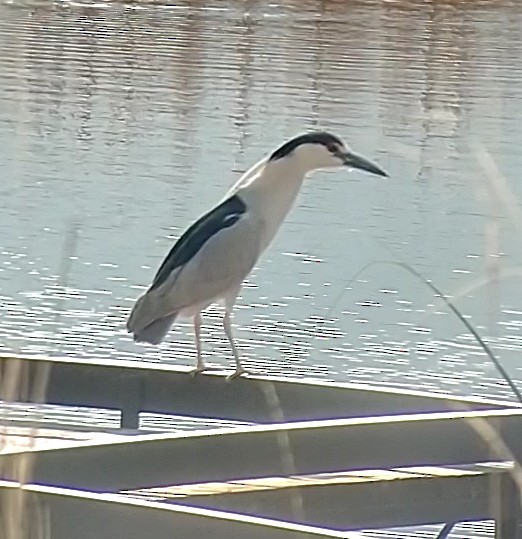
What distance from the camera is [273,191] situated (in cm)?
176

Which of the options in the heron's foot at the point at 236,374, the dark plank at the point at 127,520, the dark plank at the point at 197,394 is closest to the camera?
the dark plank at the point at 127,520

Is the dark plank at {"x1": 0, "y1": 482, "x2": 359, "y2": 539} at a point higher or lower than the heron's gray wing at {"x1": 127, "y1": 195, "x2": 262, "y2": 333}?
lower

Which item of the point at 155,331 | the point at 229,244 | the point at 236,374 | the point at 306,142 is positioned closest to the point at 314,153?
the point at 306,142

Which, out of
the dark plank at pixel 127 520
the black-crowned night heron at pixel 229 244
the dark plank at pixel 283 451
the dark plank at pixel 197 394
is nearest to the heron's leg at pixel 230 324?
the black-crowned night heron at pixel 229 244

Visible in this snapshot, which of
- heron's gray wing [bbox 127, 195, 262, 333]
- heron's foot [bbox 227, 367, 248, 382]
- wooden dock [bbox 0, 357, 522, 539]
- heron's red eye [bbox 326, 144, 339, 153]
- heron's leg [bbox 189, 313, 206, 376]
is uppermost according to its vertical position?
heron's red eye [bbox 326, 144, 339, 153]

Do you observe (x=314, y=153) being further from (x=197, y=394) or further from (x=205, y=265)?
(x=197, y=394)

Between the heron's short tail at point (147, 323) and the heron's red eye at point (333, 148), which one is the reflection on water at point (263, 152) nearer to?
the heron's short tail at point (147, 323)

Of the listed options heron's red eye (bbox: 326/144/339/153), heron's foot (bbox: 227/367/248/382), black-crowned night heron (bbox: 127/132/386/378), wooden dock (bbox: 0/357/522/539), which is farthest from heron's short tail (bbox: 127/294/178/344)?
wooden dock (bbox: 0/357/522/539)

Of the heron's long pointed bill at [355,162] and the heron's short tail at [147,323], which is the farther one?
the heron's long pointed bill at [355,162]

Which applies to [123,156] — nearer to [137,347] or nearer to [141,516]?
[137,347]

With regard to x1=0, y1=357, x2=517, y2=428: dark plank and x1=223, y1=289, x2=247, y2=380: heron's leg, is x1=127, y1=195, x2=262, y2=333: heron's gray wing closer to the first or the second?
x1=223, y1=289, x2=247, y2=380: heron's leg

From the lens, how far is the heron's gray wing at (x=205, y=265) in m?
1.62

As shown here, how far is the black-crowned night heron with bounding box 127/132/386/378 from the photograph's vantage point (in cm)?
163

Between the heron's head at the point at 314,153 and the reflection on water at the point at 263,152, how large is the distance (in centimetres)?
16
